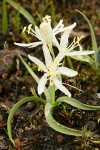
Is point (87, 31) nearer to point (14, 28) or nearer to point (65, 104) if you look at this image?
point (14, 28)

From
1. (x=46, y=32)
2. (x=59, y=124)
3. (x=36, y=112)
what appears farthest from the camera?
(x=36, y=112)

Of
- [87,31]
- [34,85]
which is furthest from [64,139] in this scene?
[87,31]

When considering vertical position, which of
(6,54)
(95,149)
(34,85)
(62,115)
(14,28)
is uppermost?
(14,28)

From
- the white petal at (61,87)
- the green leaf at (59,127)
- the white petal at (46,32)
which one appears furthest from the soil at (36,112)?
the white petal at (46,32)

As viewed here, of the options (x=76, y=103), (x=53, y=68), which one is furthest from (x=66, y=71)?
(x=76, y=103)

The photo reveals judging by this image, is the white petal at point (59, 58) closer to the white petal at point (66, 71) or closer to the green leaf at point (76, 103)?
the white petal at point (66, 71)

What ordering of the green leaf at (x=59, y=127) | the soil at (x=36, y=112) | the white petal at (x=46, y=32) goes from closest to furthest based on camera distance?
the white petal at (x=46, y=32) → the green leaf at (x=59, y=127) → the soil at (x=36, y=112)

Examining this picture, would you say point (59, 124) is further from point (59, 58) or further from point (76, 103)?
point (59, 58)

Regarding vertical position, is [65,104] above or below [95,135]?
above

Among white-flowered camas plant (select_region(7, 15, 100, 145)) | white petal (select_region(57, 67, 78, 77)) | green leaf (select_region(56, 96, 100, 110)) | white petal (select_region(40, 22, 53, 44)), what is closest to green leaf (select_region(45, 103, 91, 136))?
white-flowered camas plant (select_region(7, 15, 100, 145))

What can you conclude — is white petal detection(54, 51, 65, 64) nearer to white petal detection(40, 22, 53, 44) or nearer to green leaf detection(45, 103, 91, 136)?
white petal detection(40, 22, 53, 44)

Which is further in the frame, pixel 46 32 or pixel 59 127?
pixel 59 127
